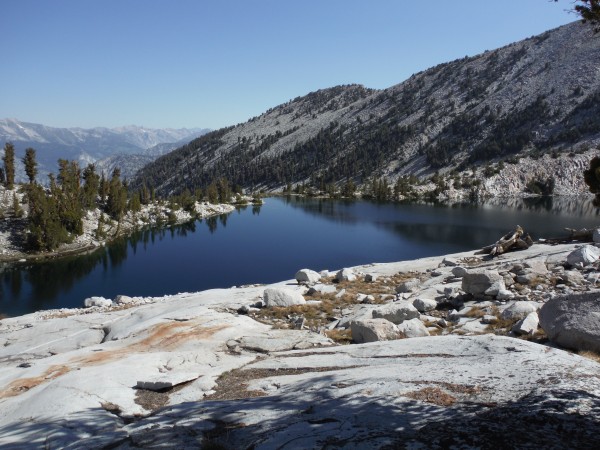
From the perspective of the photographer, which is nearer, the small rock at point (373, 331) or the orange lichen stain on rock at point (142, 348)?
the orange lichen stain on rock at point (142, 348)

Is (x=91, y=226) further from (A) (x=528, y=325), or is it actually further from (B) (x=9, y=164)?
(A) (x=528, y=325)

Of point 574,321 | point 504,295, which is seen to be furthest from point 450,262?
point 574,321

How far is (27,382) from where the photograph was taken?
14344 millimetres

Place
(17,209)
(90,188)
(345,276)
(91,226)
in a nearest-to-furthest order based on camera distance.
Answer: (345,276), (17,209), (91,226), (90,188)

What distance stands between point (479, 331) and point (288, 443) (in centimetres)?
1062

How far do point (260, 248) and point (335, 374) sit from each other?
198 feet

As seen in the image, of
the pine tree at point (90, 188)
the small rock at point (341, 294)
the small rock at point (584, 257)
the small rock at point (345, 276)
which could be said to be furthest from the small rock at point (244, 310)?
the pine tree at point (90, 188)

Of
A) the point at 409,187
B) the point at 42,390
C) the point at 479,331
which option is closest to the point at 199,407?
the point at 42,390

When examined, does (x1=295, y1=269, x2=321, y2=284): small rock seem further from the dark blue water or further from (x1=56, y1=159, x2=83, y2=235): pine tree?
(x1=56, y1=159, x2=83, y2=235): pine tree

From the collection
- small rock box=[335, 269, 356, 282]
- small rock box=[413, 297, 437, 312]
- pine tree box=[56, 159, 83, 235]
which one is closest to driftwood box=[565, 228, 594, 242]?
small rock box=[335, 269, 356, 282]

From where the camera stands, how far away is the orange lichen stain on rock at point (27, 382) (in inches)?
534

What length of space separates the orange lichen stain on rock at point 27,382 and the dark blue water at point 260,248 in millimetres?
32983

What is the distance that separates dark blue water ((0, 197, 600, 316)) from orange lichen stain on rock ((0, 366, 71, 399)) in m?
33.0

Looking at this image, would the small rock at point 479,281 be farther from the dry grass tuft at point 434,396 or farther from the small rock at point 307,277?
the dry grass tuft at point 434,396
